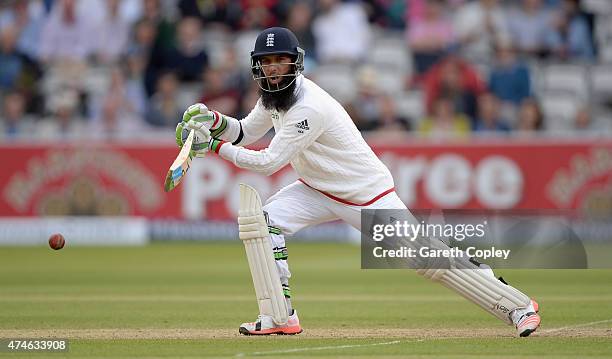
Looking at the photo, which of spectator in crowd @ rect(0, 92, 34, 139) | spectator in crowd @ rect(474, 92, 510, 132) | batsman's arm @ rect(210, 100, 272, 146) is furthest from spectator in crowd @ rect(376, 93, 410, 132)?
batsman's arm @ rect(210, 100, 272, 146)

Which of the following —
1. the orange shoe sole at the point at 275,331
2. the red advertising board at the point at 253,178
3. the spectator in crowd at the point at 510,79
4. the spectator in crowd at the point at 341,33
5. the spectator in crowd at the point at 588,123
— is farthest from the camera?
the spectator in crowd at the point at 341,33

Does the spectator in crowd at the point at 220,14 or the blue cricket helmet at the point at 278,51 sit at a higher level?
the spectator in crowd at the point at 220,14

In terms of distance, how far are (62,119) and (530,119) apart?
19.6ft

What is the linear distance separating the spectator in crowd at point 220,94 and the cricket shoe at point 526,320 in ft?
28.0

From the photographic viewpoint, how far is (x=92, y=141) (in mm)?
14312

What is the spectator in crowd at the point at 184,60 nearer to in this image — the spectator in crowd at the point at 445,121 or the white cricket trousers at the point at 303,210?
the spectator in crowd at the point at 445,121

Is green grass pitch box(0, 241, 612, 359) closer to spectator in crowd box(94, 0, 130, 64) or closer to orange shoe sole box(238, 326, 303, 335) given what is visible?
orange shoe sole box(238, 326, 303, 335)

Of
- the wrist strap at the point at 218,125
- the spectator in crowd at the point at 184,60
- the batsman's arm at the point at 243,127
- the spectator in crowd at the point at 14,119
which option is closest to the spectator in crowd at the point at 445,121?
the spectator in crowd at the point at 184,60

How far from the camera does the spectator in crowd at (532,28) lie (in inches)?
617

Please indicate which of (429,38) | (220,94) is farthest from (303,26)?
(429,38)

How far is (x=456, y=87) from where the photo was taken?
1466 cm

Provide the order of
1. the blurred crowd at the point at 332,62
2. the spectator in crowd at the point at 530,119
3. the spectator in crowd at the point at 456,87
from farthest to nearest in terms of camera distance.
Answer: the blurred crowd at the point at 332,62
the spectator in crowd at the point at 456,87
the spectator in crowd at the point at 530,119

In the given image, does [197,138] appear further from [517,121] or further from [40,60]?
[40,60]

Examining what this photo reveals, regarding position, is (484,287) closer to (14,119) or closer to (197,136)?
(197,136)
